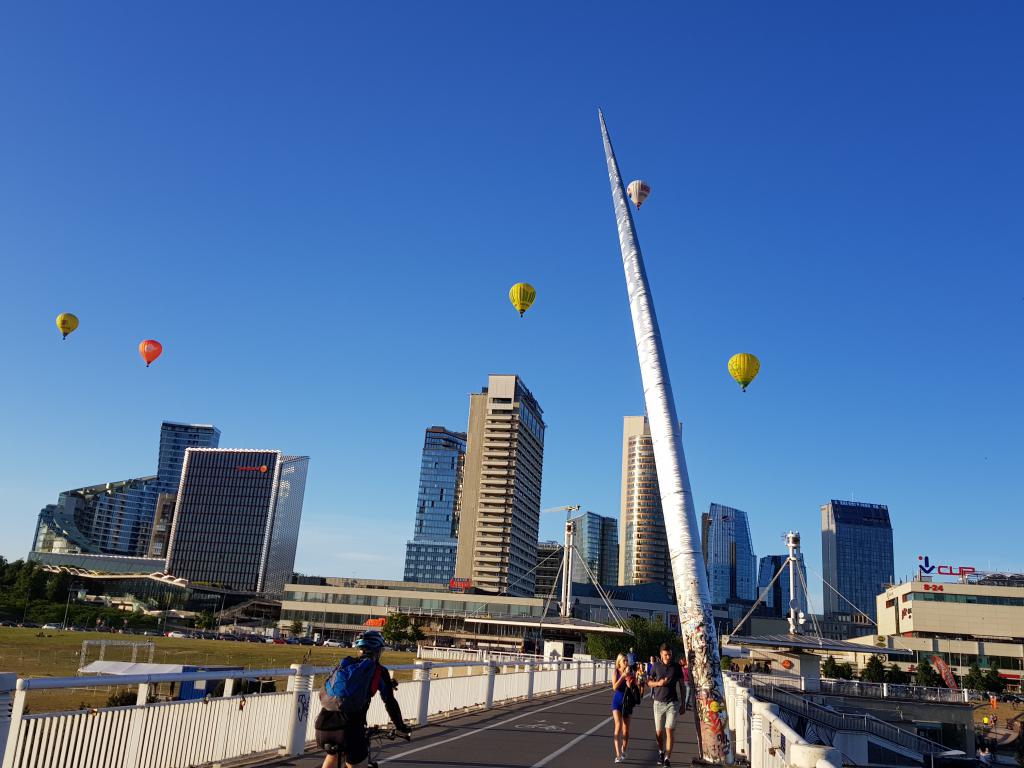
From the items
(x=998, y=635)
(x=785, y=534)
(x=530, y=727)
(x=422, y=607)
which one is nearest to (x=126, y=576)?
(x=422, y=607)

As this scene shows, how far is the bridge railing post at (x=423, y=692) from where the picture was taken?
692 inches

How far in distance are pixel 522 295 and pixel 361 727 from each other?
117 ft

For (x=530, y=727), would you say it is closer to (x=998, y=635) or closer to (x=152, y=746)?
(x=152, y=746)

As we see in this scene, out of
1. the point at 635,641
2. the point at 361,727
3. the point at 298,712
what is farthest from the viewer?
the point at 635,641

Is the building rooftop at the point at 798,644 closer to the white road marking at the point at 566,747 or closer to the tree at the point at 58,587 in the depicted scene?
the white road marking at the point at 566,747

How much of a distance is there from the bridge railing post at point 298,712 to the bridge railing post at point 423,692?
465 centimetres

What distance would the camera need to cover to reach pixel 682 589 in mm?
13617

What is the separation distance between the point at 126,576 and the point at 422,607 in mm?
75642

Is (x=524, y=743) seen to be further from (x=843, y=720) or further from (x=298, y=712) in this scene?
(x=843, y=720)

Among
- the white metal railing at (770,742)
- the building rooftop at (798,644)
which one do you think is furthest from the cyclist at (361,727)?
the building rooftop at (798,644)

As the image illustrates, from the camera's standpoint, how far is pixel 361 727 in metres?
7.21

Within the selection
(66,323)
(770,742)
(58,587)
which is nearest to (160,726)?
(770,742)

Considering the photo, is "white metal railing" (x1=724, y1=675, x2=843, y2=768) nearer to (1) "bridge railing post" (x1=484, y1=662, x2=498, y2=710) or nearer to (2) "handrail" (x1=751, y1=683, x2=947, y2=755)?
(1) "bridge railing post" (x1=484, y1=662, x2=498, y2=710)

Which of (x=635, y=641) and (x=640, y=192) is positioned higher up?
(x=640, y=192)
